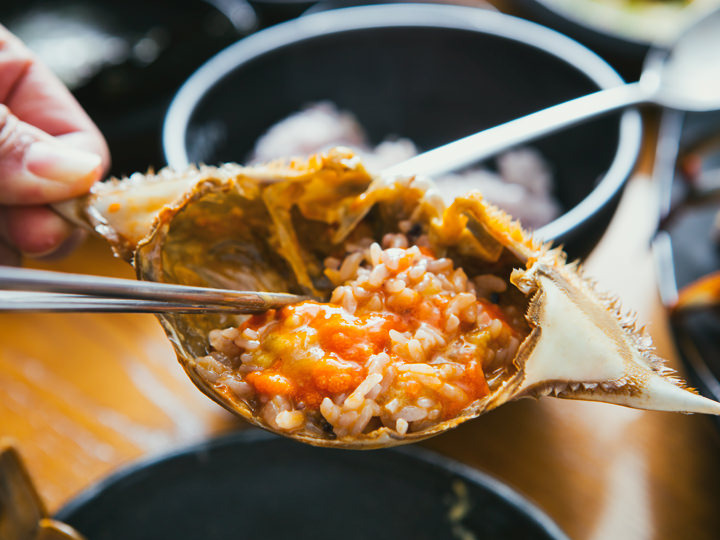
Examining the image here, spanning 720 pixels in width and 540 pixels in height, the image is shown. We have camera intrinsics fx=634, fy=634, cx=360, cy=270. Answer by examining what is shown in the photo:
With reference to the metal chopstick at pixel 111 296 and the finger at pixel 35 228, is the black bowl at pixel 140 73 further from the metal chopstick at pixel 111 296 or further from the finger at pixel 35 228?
the metal chopstick at pixel 111 296

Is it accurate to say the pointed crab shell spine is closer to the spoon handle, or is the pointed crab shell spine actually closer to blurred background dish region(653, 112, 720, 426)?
the spoon handle

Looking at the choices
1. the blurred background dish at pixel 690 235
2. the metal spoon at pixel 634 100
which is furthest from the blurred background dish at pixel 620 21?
the blurred background dish at pixel 690 235

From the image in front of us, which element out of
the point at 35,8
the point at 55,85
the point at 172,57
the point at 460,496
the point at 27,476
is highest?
the point at 35,8

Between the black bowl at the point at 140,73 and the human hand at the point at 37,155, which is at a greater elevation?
the black bowl at the point at 140,73

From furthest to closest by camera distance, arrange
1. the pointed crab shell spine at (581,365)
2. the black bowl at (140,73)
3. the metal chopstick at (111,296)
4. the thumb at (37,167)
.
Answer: the black bowl at (140,73)
the thumb at (37,167)
the pointed crab shell spine at (581,365)
the metal chopstick at (111,296)

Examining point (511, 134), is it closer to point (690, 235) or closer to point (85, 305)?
point (690, 235)

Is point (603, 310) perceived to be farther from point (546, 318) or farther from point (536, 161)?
point (536, 161)

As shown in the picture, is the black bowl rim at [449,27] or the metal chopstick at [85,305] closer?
the metal chopstick at [85,305]

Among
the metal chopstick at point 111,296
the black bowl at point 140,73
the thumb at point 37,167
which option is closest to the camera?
the metal chopstick at point 111,296

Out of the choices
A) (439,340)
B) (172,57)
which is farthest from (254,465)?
(172,57)
